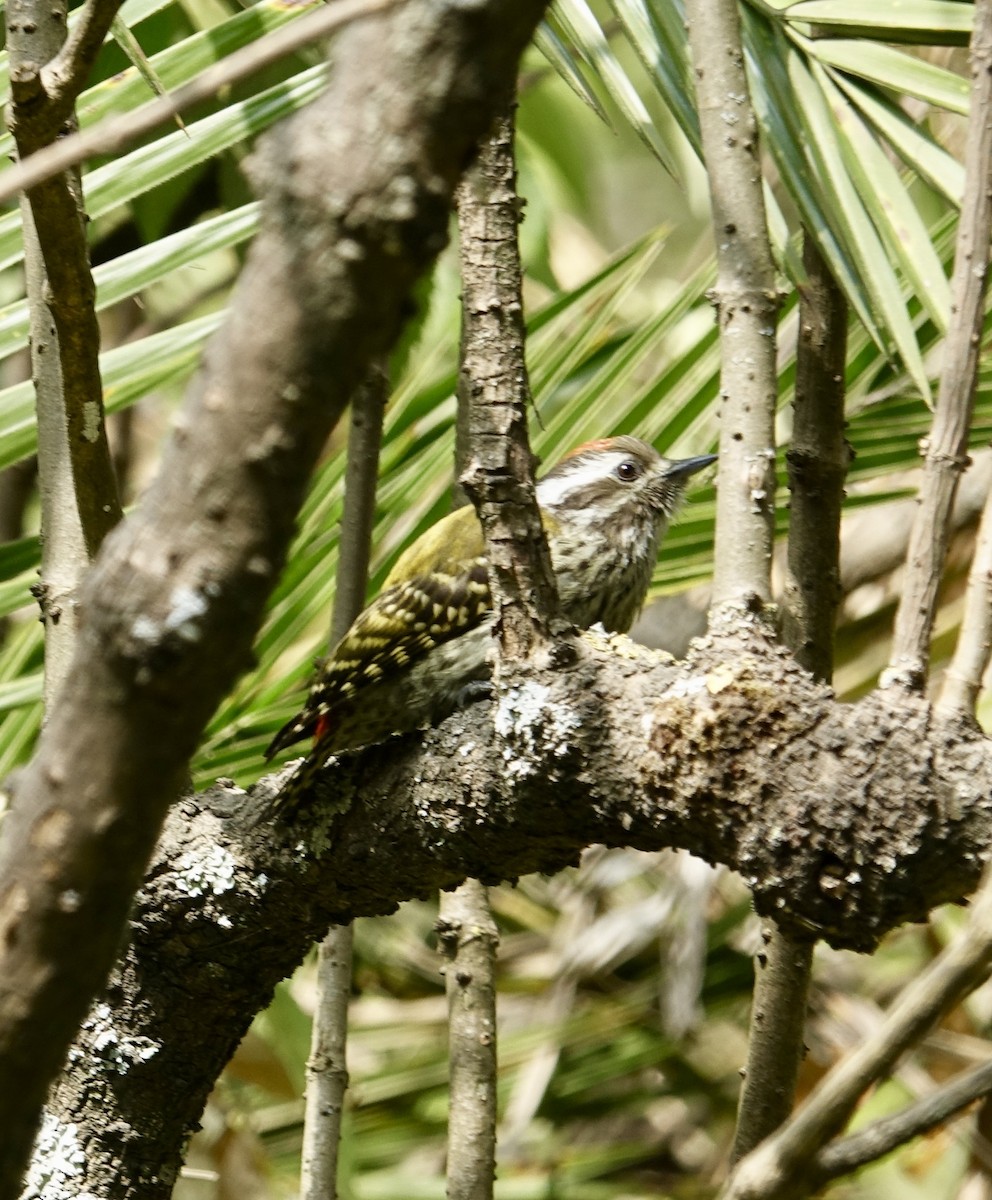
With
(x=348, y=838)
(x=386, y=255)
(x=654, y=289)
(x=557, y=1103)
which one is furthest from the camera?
(x=654, y=289)

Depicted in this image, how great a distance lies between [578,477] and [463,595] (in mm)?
873

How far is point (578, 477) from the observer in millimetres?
3926

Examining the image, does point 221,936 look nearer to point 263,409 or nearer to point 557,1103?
point 263,409

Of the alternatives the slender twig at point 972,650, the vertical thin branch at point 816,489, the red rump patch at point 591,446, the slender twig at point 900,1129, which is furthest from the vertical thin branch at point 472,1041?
the slender twig at point 900,1129

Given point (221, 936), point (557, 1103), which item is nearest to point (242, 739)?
point (221, 936)

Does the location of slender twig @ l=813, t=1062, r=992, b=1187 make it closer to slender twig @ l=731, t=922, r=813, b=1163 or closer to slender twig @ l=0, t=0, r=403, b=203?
slender twig @ l=0, t=0, r=403, b=203

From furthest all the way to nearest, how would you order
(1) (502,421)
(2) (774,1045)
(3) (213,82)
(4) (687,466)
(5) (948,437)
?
(4) (687,466), (2) (774,1045), (1) (502,421), (5) (948,437), (3) (213,82)

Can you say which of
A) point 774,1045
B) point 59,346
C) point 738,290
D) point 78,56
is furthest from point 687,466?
point 78,56

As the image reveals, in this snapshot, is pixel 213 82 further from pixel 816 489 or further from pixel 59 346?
pixel 816 489

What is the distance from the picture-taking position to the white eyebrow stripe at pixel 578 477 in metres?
3.85

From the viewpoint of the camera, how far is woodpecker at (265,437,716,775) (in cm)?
297

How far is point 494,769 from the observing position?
77.8 inches

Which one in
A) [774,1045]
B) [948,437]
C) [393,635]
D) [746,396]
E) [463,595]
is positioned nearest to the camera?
[948,437]

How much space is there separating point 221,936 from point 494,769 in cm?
57
